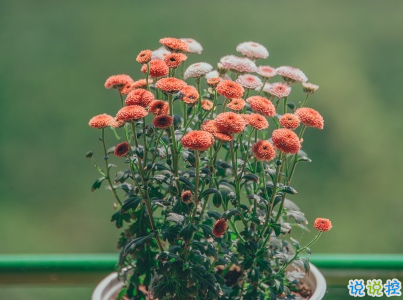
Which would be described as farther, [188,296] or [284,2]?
[284,2]

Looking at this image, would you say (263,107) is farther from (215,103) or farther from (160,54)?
(160,54)

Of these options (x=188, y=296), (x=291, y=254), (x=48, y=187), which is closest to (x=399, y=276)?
(x=291, y=254)

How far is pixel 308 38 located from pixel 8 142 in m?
1.70

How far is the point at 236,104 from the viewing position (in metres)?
1.09

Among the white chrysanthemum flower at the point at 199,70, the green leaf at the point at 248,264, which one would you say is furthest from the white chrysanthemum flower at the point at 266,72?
the green leaf at the point at 248,264

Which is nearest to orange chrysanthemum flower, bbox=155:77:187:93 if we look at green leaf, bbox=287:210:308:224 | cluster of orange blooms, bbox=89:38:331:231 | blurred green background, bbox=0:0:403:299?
cluster of orange blooms, bbox=89:38:331:231

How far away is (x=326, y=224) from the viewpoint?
3.69ft

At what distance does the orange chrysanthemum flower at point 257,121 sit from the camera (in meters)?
1.06

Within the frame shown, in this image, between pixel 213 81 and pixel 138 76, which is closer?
pixel 213 81

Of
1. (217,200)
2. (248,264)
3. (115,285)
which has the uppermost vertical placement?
(217,200)

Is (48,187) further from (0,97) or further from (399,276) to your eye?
(399,276)

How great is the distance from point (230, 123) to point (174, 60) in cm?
15

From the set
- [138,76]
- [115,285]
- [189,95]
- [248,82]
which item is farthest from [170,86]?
[138,76]

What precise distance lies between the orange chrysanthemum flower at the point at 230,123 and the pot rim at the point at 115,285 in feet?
1.22
